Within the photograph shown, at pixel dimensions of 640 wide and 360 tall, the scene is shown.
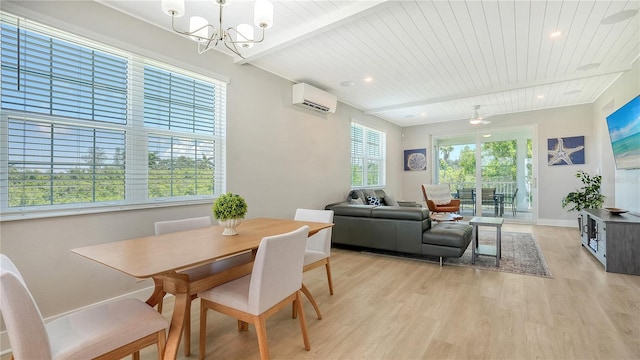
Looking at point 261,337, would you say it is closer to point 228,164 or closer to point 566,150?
point 228,164

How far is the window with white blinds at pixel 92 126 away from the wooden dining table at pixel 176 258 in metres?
0.95

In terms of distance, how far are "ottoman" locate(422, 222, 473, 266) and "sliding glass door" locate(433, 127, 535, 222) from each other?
4123mm

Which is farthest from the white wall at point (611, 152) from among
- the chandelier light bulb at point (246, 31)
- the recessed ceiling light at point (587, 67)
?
the chandelier light bulb at point (246, 31)

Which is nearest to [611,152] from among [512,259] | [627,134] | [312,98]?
[627,134]

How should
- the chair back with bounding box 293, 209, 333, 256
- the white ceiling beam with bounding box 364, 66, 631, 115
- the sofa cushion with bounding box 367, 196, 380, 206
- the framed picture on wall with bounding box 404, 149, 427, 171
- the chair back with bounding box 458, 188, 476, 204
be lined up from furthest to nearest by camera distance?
the framed picture on wall with bounding box 404, 149, 427, 171, the chair back with bounding box 458, 188, 476, 204, the sofa cushion with bounding box 367, 196, 380, 206, the white ceiling beam with bounding box 364, 66, 631, 115, the chair back with bounding box 293, 209, 333, 256

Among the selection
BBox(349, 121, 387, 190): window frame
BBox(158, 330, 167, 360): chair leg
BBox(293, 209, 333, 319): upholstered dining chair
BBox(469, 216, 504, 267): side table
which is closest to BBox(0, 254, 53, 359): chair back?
BBox(158, 330, 167, 360): chair leg

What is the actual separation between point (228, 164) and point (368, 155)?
393 cm

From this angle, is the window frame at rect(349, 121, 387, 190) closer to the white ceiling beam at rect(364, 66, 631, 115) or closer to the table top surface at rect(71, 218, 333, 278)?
the white ceiling beam at rect(364, 66, 631, 115)

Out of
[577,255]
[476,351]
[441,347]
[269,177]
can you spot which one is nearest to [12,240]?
[269,177]

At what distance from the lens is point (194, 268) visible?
200 cm

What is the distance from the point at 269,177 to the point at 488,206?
6038 mm

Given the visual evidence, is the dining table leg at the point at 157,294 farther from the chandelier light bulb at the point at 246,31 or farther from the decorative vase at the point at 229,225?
the chandelier light bulb at the point at 246,31

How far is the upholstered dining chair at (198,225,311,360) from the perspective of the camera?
1536 millimetres

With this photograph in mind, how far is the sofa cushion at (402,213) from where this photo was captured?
3.70 meters
